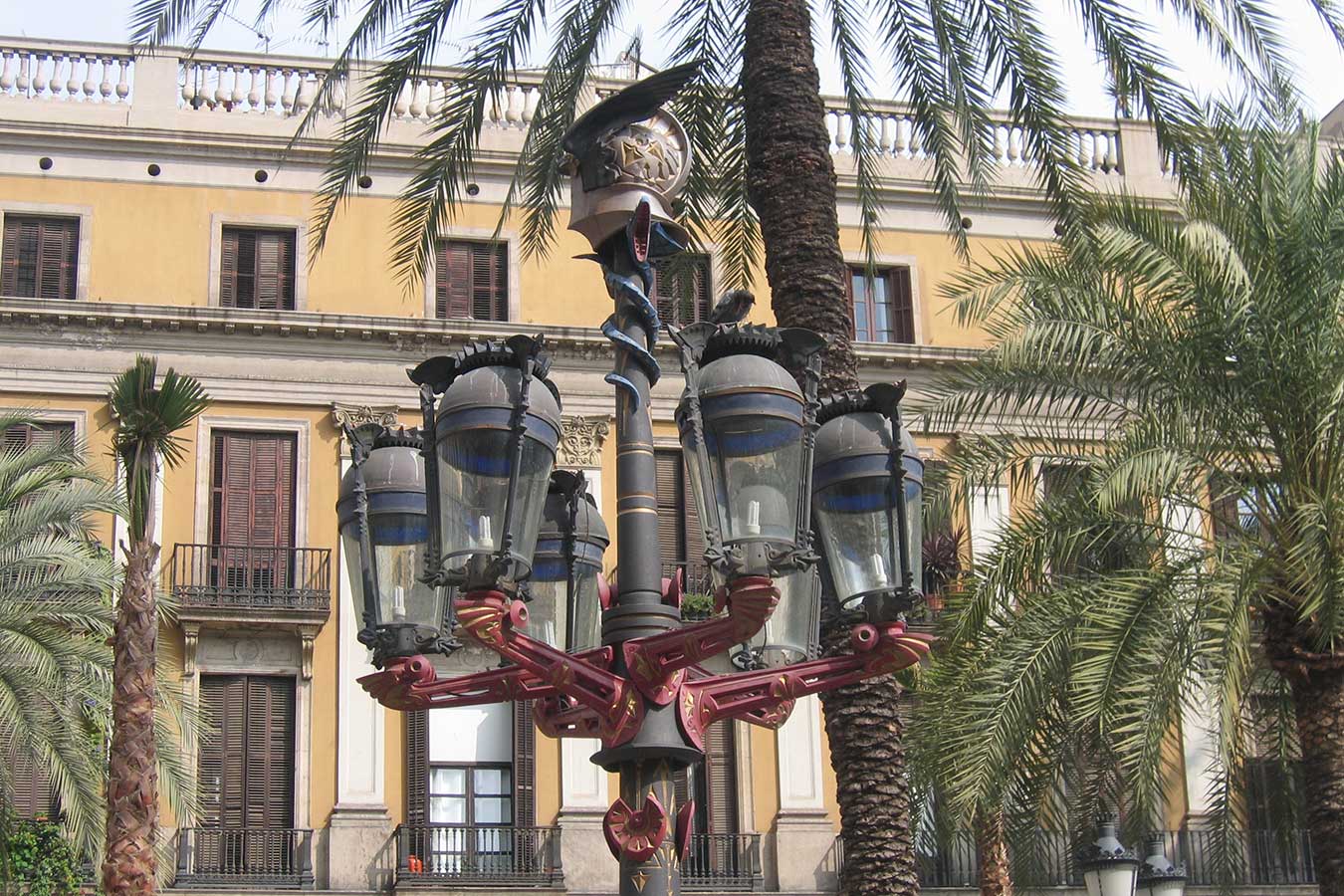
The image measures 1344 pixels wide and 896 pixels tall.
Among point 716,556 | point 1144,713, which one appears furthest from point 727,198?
point 716,556

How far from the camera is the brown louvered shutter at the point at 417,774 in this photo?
1110 inches

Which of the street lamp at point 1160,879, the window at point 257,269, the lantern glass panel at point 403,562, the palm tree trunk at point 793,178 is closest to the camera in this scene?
the lantern glass panel at point 403,562

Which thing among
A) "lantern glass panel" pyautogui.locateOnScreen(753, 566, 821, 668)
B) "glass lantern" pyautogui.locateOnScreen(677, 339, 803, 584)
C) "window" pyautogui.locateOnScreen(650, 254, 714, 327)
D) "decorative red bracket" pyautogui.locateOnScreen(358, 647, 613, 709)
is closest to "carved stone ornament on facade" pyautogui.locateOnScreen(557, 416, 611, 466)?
"window" pyautogui.locateOnScreen(650, 254, 714, 327)

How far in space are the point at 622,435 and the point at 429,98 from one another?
2231 cm

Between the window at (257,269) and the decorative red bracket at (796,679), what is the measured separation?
895 inches

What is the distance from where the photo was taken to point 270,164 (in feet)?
98.3

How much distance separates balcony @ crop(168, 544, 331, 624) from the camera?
27594 mm

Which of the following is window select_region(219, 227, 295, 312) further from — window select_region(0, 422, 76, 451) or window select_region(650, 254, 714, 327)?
window select_region(650, 254, 714, 327)

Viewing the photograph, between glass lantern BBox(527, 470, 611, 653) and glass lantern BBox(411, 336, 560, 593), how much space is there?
157cm

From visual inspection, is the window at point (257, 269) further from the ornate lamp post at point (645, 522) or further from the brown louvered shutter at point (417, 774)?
the ornate lamp post at point (645, 522)

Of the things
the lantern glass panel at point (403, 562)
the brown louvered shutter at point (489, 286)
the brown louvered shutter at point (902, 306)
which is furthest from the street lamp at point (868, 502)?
the brown louvered shutter at point (902, 306)

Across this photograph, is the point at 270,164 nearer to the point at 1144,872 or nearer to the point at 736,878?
the point at 736,878

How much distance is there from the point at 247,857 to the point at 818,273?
56.3 feet

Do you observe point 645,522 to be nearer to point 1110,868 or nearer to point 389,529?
point 389,529
